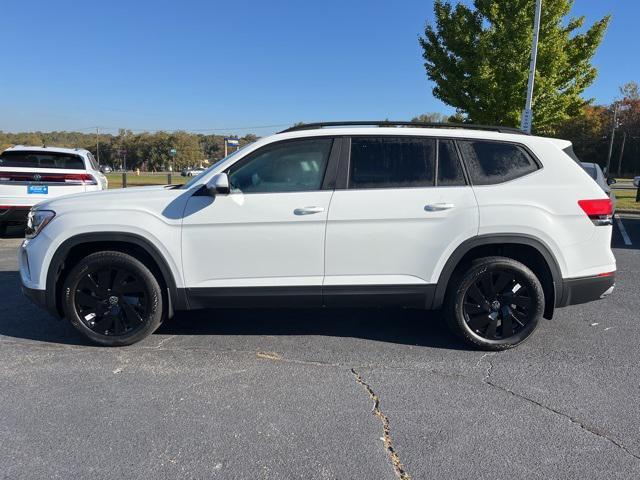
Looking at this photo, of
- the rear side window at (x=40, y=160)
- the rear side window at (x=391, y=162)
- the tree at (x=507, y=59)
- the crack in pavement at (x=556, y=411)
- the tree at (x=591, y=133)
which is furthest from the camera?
the tree at (x=591, y=133)

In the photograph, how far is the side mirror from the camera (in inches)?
143

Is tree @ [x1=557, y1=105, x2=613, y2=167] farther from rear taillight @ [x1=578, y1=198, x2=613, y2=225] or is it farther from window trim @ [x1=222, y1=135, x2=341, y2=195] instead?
window trim @ [x1=222, y1=135, x2=341, y2=195]

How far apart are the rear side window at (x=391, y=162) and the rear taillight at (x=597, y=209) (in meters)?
1.24

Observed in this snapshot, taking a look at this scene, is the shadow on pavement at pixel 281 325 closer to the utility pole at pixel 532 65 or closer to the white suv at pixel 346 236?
the white suv at pixel 346 236

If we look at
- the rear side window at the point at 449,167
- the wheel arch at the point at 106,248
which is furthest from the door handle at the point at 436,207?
the wheel arch at the point at 106,248

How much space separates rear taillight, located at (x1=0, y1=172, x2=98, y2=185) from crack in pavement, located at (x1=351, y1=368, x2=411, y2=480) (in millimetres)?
7471

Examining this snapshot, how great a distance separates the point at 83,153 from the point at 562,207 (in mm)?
8795

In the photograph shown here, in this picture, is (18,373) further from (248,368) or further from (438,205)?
(438,205)

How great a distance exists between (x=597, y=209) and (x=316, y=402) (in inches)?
106

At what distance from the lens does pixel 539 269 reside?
402cm

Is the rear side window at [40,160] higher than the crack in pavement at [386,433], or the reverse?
the rear side window at [40,160]

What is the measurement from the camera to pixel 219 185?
3.63m

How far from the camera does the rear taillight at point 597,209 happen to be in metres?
3.85

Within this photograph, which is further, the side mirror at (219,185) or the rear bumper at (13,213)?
the rear bumper at (13,213)
